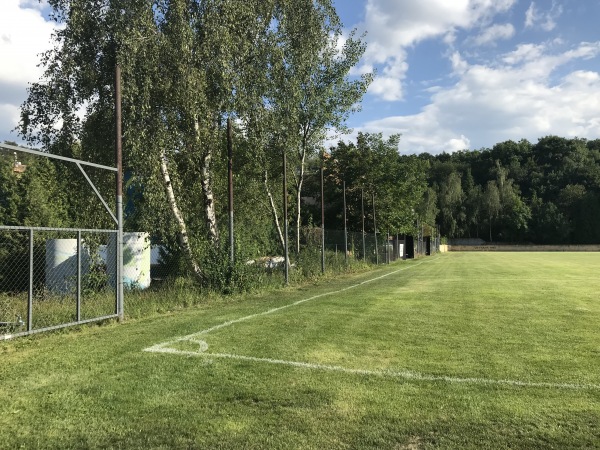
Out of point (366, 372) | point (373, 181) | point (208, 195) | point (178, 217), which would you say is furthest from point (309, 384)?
point (373, 181)

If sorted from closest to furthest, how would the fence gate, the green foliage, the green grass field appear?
the green grass field < the fence gate < the green foliage

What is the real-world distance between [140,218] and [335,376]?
1023cm

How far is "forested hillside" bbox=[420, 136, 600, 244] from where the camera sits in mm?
113438

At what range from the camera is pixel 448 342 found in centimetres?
748

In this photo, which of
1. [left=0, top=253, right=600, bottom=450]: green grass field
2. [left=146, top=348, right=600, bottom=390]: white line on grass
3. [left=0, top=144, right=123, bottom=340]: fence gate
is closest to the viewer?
[left=0, top=253, right=600, bottom=450]: green grass field

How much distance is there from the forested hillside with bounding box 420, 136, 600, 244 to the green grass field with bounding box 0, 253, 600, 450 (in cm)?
10599

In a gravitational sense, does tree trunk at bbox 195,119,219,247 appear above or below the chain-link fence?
above

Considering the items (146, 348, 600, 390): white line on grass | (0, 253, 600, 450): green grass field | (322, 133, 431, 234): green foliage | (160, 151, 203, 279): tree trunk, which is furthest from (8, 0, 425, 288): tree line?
(322, 133, 431, 234): green foliage

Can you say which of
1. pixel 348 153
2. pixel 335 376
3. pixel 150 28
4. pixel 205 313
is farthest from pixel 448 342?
pixel 348 153

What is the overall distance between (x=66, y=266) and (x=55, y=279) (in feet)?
2.27

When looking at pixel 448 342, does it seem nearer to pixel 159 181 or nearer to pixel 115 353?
pixel 115 353

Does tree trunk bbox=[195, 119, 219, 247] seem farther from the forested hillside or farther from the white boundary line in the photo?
the forested hillside

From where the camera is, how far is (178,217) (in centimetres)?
1484

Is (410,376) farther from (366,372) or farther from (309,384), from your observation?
(309,384)
